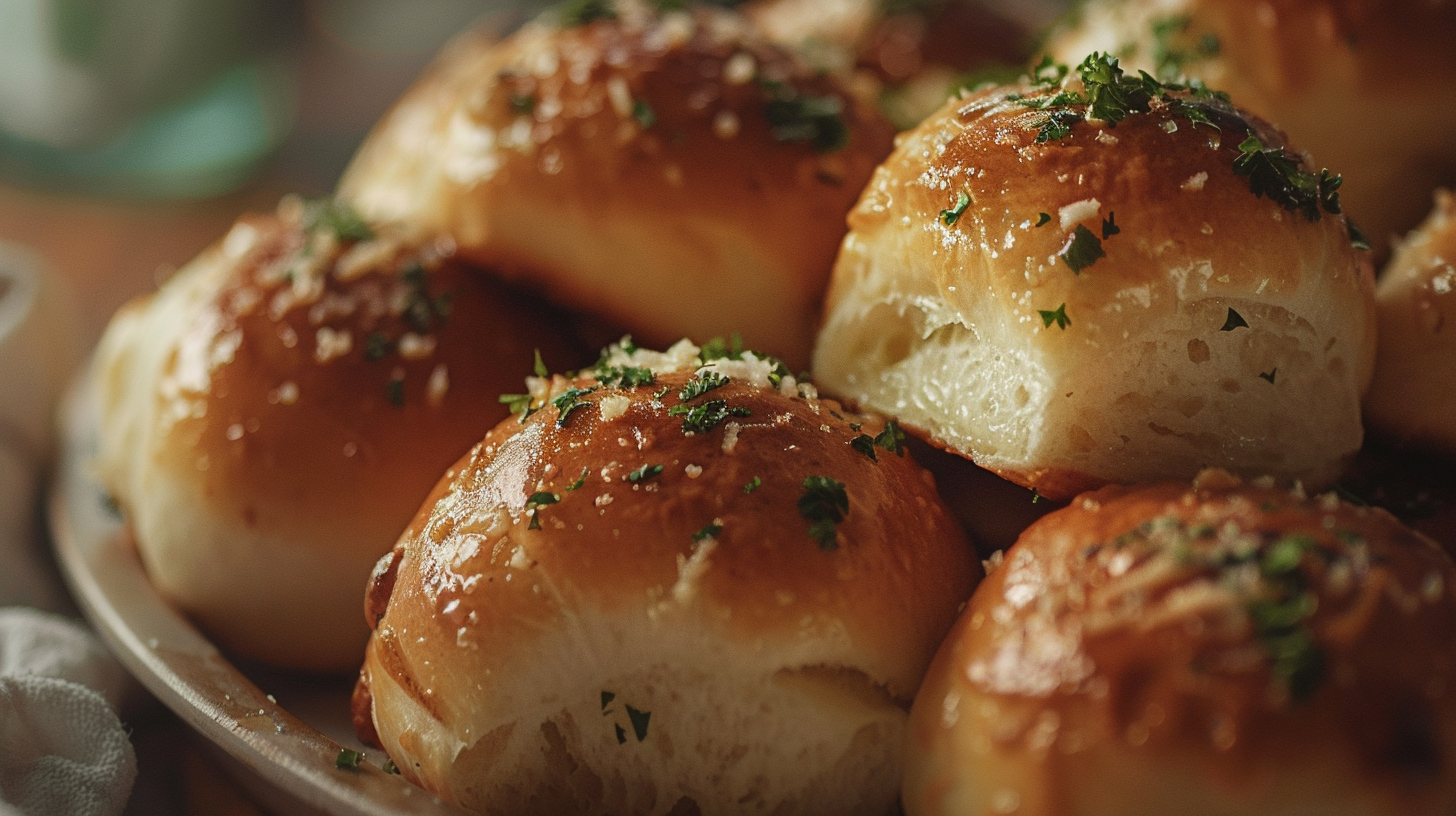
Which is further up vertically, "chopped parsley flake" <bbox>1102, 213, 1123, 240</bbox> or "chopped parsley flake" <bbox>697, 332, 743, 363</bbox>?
"chopped parsley flake" <bbox>1102, 213, 1123, 240</bbox>

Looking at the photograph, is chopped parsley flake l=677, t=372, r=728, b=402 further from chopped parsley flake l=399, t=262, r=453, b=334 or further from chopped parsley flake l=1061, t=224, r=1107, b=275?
chopped parsley flake l=399, t=262, r=453, b=334

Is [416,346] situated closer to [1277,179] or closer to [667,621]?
[667,621]

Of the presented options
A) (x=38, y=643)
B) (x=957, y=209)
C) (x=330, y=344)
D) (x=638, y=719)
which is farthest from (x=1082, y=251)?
(x=38, y=643)


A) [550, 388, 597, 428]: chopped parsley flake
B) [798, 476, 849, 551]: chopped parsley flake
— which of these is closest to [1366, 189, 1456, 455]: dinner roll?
[798, 476, 849, 551]: chopped parsley flake

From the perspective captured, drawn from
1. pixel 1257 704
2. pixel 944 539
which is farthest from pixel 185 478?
A: pixel 1257 704

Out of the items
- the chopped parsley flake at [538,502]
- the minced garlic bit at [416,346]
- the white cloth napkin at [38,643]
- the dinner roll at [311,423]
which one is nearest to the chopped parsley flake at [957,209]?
the chopped parsley flake at [538,502]

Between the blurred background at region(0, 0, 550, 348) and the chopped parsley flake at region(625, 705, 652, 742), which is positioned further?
the blurred background at region(0, 0, 550, 348)
